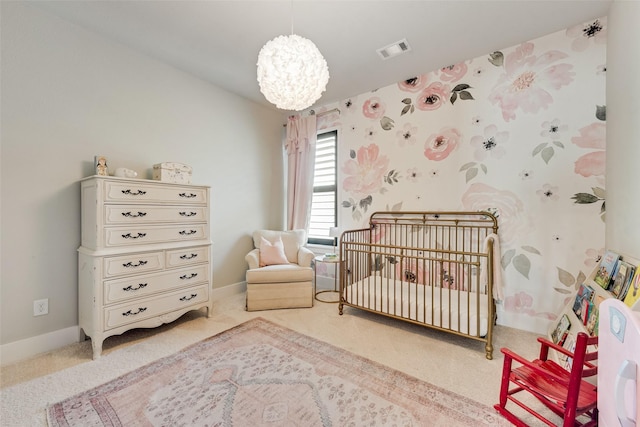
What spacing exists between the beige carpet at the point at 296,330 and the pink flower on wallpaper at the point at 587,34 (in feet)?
7.82

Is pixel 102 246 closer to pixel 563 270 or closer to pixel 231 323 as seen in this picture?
pixel 231 323

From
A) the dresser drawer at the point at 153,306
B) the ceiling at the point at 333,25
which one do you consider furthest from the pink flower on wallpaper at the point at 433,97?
the dresser drawer at the point at 153,306

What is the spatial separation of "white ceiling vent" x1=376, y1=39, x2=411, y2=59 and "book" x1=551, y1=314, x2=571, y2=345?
2.48 meters

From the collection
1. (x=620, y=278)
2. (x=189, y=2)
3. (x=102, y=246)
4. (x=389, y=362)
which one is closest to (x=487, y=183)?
(x=620, y=278)

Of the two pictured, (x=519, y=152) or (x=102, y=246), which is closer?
(x=102, y=246)

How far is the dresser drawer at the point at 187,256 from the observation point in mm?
2243

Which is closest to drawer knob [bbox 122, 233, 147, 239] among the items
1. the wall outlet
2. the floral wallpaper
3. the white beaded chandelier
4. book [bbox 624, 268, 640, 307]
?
the wall outlet

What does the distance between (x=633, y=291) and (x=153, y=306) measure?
10.0 ft

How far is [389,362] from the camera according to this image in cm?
178

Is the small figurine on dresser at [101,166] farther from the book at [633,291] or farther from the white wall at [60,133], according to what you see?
the book at [633,291]

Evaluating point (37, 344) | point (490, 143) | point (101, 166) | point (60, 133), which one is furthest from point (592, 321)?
point (60, 133)

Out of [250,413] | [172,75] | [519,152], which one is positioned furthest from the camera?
[172,75]

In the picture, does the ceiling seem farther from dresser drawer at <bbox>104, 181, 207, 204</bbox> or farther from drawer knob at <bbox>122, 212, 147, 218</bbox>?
drawer knob at <bbox>122, 212, 147, 218</bbox>

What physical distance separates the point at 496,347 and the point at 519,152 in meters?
1.66
